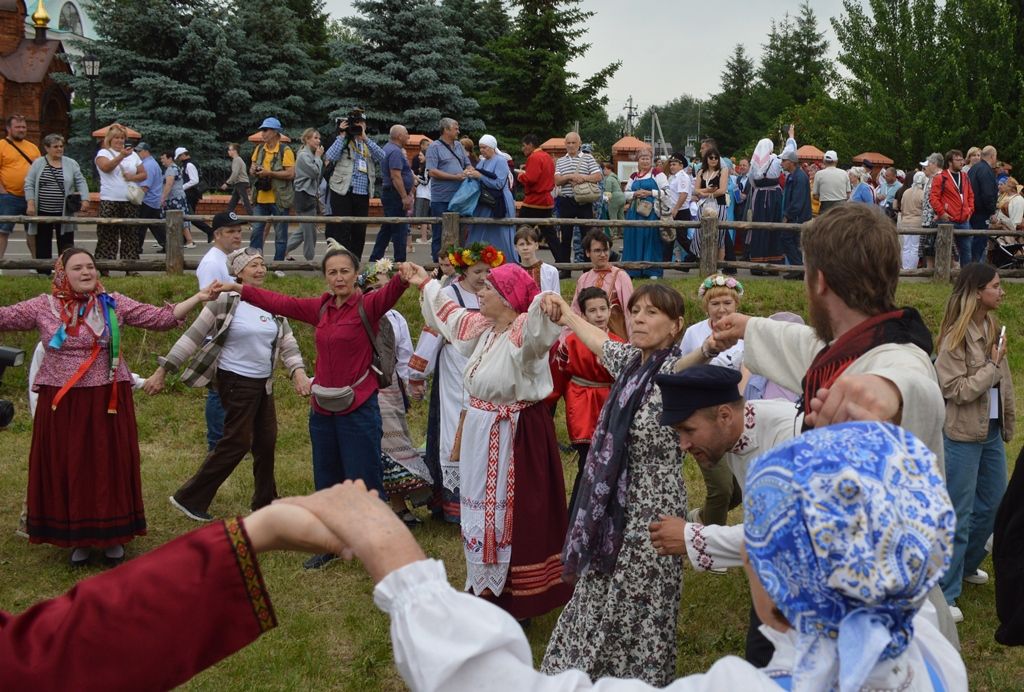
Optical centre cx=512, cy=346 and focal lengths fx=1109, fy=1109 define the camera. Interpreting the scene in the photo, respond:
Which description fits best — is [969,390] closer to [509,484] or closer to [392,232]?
[509,484]

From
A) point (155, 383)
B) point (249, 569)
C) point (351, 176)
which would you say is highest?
point (351, 176)

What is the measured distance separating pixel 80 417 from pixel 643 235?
8963 millimetres

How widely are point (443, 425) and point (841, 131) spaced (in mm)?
26874

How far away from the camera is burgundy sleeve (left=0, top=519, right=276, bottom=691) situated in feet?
6.03

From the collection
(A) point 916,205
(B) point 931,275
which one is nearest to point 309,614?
(B) point 931,275

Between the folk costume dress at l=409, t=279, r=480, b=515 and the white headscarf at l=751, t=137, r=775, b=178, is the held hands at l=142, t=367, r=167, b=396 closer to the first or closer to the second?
the folk costume dress at l=409, t=279, r=480, b=515

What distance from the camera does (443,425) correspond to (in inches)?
316

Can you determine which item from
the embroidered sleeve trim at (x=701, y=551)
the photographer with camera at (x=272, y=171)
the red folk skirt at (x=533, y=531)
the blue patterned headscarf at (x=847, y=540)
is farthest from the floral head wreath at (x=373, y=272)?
the photographer with camera at (x=272, y=171)

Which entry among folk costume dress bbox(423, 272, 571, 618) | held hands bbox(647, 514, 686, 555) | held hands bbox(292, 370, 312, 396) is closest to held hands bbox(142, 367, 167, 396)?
held hands bbox(292, 370, 312, 396)

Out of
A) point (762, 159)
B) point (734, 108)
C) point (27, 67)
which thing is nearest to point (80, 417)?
point (762, 159)

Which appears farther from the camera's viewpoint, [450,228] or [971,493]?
[450,228]

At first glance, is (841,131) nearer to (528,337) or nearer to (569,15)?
(569,15)

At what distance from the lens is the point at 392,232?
14.2 metres

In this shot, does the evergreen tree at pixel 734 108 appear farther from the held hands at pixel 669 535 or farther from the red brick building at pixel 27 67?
the held hands at pixel 669 535
